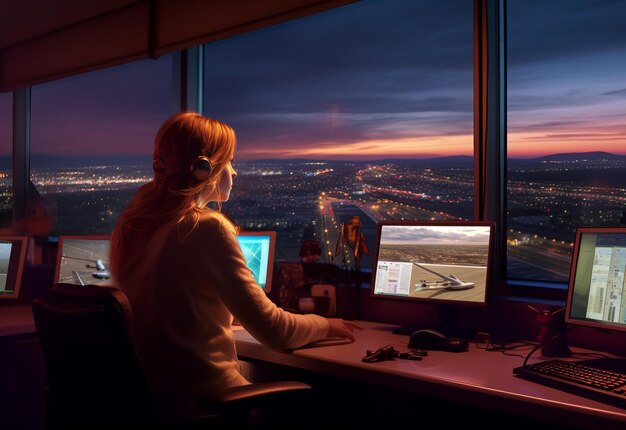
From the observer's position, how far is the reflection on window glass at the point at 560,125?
259 cm

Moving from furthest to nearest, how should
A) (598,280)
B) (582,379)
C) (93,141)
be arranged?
(93,141) → (598,280) → (582,379)

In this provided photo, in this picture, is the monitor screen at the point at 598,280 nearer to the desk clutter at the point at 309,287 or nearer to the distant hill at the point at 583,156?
the distant hill at the point at 583,156

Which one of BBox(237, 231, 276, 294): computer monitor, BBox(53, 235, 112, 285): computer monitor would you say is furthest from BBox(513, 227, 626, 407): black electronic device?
BBox(53, 235, 112, 285): computer monitor

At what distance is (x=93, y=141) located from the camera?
5.56 m

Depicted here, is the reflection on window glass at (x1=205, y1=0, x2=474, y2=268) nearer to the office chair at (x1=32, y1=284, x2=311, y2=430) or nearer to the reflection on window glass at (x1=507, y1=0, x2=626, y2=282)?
the reflection on window glass at (x1=507, y1=0, x2=626, y2=282)

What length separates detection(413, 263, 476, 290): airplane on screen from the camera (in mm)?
2463

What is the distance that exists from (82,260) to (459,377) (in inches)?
87.2

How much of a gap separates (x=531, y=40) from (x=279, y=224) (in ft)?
5.28

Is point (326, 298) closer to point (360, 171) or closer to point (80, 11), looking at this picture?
point (360, 171)

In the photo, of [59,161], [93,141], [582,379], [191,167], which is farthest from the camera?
[59,161]

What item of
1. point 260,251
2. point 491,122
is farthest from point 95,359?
point 491,122

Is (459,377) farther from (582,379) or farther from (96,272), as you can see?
(96,272)

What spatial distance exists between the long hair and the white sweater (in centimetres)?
4

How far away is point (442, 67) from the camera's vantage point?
3.37 metres
